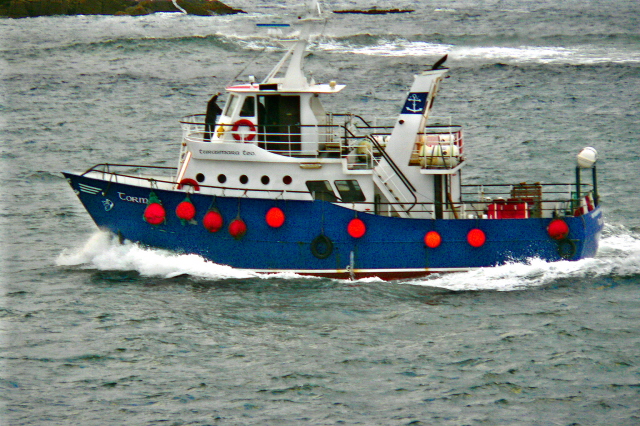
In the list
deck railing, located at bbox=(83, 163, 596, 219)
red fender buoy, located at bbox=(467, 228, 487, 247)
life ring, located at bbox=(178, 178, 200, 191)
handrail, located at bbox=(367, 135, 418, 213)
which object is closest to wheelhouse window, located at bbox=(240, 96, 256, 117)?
deck railing, located at bbox=(83, 163, 596, 219)

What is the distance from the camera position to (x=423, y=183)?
2014cm

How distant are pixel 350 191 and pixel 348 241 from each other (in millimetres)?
1222

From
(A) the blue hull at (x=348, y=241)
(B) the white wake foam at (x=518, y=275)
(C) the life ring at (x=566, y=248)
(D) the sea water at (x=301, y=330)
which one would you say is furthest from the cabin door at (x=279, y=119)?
(C) the life ring at (x=566, y=248)

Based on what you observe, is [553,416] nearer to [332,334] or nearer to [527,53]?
[332,334]

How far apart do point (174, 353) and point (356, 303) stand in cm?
409

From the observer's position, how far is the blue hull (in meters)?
19.3

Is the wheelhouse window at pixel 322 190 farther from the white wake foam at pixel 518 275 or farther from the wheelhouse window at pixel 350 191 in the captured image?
the white wake foam at pixel 518 275

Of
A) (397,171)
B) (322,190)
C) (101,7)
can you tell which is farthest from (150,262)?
(101,7)

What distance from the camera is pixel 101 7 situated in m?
87.2

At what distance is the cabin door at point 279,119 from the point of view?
19906mm

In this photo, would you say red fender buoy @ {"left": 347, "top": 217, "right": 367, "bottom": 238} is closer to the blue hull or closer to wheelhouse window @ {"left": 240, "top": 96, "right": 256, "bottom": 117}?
the blue hull

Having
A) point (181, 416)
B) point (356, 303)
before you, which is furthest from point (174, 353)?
point (356, 303)

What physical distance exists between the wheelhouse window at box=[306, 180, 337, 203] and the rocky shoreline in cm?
6911

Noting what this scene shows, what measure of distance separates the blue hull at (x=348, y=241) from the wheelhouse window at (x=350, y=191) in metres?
0.77
